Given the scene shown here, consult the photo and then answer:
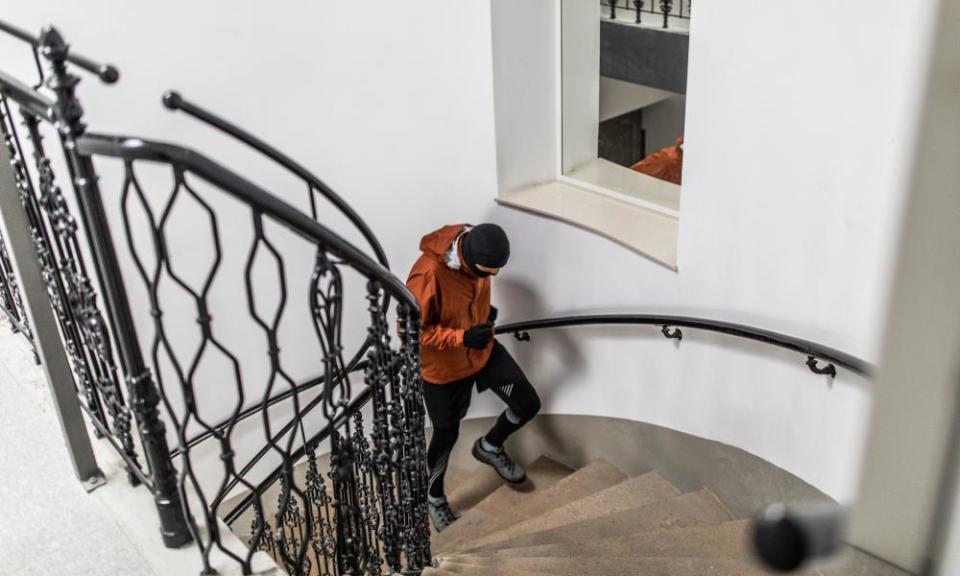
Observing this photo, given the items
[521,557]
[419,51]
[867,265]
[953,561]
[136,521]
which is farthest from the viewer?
[419,51]

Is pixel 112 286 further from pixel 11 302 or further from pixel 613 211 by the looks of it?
pixel 613 211

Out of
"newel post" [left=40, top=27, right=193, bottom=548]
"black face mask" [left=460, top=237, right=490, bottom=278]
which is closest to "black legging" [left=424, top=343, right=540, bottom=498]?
"black face mask" [left=460, top=237, right=490, bottom=278]

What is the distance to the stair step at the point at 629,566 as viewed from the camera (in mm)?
3895

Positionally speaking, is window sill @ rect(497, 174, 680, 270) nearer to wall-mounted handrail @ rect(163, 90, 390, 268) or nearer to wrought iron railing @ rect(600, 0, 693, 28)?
wall-mounted handrail @ rect(163, 90, 390, 268)

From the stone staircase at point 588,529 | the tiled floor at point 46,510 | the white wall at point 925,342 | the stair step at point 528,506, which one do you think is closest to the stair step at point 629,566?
the stone staircase at point 588,529

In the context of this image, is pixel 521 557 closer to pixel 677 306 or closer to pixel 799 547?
pixel 677 306

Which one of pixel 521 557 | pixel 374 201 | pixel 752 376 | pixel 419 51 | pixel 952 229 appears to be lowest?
pixel 521 557

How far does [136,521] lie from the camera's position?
2.65 meters

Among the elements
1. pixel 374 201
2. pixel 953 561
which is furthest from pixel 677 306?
pixel 953 561

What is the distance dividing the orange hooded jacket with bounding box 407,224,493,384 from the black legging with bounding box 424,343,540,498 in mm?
152

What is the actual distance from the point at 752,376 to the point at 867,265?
0.99 metres

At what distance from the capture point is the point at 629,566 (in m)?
3.94

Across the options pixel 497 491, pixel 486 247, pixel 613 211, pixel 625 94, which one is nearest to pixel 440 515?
pixel 497 491

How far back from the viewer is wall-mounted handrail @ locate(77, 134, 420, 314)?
185 cm
